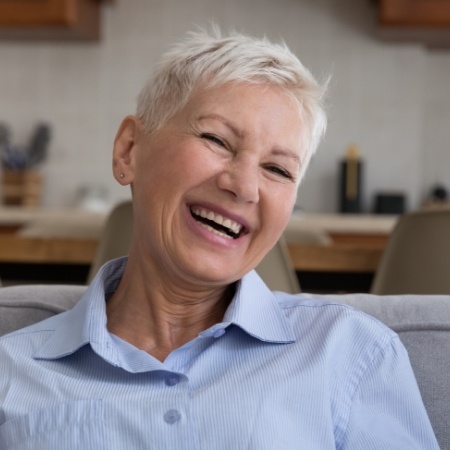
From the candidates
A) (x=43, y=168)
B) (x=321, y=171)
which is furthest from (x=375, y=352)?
(x=43, y=168)

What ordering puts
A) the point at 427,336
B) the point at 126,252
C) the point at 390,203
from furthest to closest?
the point at 390,203 < the point at 126,252 < the point at 427,336

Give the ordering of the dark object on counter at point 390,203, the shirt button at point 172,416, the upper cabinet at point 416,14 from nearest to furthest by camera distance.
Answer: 1. the shirt button at point 172,416
2. the upper cabinet at point 416,14
3. the dark object on counter at point 390,203

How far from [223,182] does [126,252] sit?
79 centimetres

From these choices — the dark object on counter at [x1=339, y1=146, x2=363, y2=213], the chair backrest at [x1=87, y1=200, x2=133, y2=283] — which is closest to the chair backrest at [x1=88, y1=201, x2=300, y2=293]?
the chair backrest at [x1=87, y1=200, x2=133, y2=283]

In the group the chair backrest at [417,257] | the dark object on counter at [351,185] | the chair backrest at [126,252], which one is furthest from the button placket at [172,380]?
the dark object on counter at [351,185]

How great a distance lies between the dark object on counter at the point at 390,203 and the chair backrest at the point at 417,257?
2.36 metres

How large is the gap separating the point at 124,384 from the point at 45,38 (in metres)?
3.79

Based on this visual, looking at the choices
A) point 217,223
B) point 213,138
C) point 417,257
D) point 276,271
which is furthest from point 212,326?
point 417,257

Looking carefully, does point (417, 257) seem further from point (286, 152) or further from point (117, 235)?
point (286, 152)

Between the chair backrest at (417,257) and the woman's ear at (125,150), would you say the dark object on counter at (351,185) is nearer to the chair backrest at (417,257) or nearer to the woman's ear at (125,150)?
the chair backrest at (417,257)

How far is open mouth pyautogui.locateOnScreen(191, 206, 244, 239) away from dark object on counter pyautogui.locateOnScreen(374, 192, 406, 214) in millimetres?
3354

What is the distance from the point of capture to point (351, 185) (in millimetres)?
4664

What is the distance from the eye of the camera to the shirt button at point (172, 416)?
1221mm

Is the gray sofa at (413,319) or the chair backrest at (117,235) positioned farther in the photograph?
the chair backrest at (117,235)
